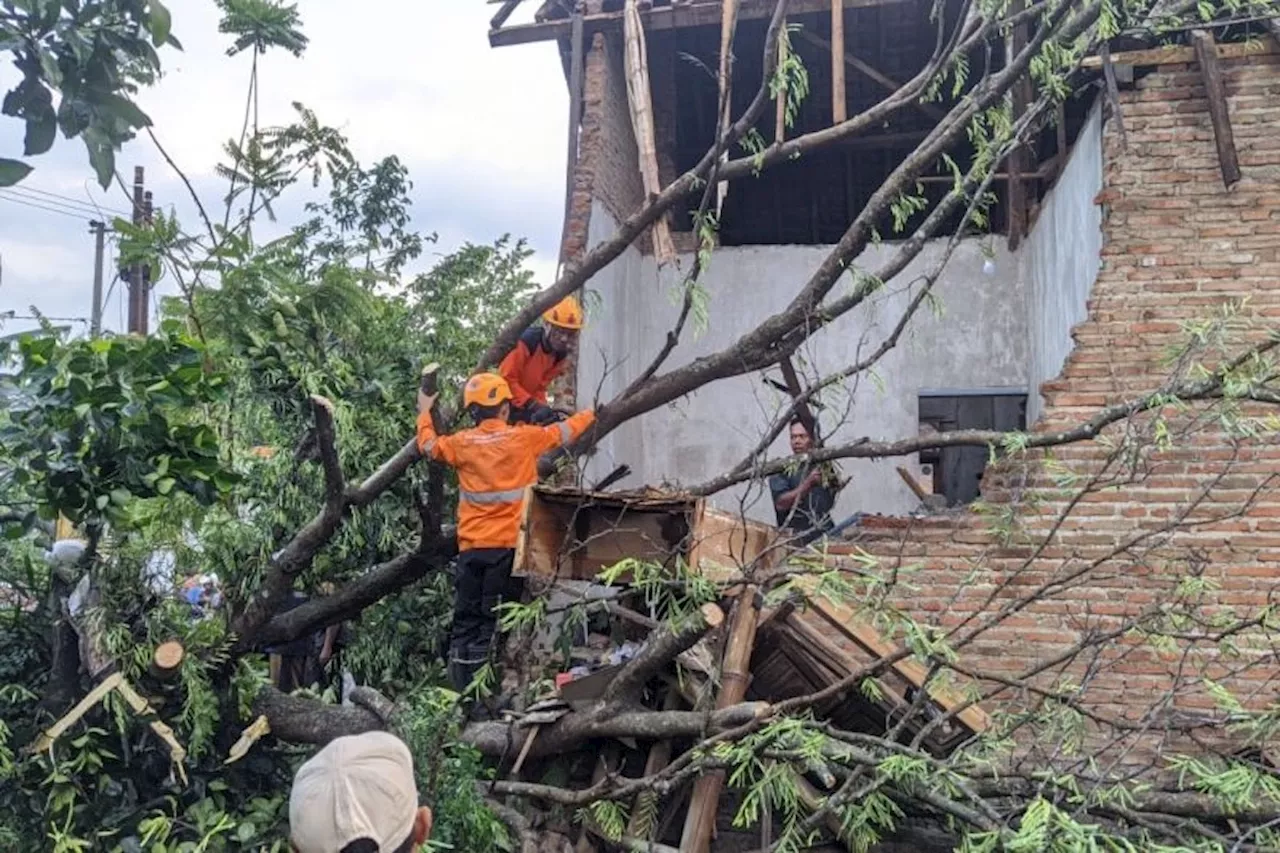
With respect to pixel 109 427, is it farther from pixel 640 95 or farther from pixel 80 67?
pixel 640 95

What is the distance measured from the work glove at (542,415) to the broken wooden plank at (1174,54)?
10.4ft

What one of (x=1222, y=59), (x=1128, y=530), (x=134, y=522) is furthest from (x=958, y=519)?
(x=134, y=522)

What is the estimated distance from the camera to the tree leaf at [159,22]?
2205 millimetres

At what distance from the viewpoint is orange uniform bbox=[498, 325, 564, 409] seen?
530 centimetres

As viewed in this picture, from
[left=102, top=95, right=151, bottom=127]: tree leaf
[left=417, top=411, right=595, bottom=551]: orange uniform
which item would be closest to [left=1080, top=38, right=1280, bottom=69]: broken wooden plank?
[left=417, top=411, right=595, bottom=551]: orange uniform

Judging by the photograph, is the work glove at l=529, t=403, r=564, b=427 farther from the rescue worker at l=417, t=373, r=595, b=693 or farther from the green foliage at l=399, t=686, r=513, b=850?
the green foliage at l=399, t=686, r=513, b=850

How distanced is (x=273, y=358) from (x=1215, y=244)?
4.54 m

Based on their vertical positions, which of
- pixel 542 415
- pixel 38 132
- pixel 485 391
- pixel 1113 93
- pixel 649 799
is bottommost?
pixel 649 799

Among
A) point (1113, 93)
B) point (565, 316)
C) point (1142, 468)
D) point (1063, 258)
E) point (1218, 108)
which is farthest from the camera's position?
point (1063, 258)

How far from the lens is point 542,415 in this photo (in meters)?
5.21

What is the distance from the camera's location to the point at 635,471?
8.45 meters

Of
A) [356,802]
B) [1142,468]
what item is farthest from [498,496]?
[1142,468]

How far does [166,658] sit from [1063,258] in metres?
5.51

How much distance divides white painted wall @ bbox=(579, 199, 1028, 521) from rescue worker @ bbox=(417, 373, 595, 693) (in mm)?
3177
